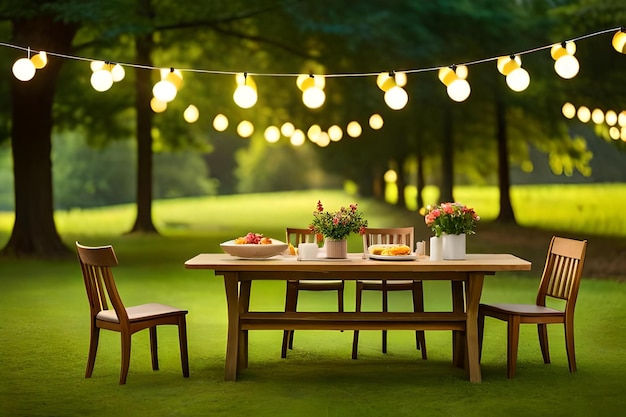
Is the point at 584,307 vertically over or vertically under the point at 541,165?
under

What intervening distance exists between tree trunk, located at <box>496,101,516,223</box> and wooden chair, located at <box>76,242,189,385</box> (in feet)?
40.5

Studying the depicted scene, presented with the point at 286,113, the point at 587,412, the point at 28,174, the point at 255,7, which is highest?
the point at 255,7

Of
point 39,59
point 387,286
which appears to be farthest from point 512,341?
point 39,59

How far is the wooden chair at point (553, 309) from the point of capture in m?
5.56

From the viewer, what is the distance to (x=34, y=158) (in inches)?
523

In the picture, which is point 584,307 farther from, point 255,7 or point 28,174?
point 255,7

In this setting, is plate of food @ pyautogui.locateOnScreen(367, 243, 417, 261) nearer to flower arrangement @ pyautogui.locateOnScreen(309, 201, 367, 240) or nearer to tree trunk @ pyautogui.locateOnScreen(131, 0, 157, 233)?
flower arrangement @ pyautogui.locateOnScreen(309, 201, 367, 240)

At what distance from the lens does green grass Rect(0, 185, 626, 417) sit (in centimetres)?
495

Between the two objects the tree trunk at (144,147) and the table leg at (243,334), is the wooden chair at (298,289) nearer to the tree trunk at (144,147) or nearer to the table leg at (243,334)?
the table leg at (243,334)

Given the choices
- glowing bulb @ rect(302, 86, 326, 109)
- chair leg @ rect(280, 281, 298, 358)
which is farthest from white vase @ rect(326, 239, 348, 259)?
glowing bulb @ rect(302, 86, 326, 109)

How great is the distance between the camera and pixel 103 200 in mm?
24312

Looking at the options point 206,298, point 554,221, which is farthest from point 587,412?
point 554,221

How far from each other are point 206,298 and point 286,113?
11.4 m

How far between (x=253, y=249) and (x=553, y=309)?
187cm
